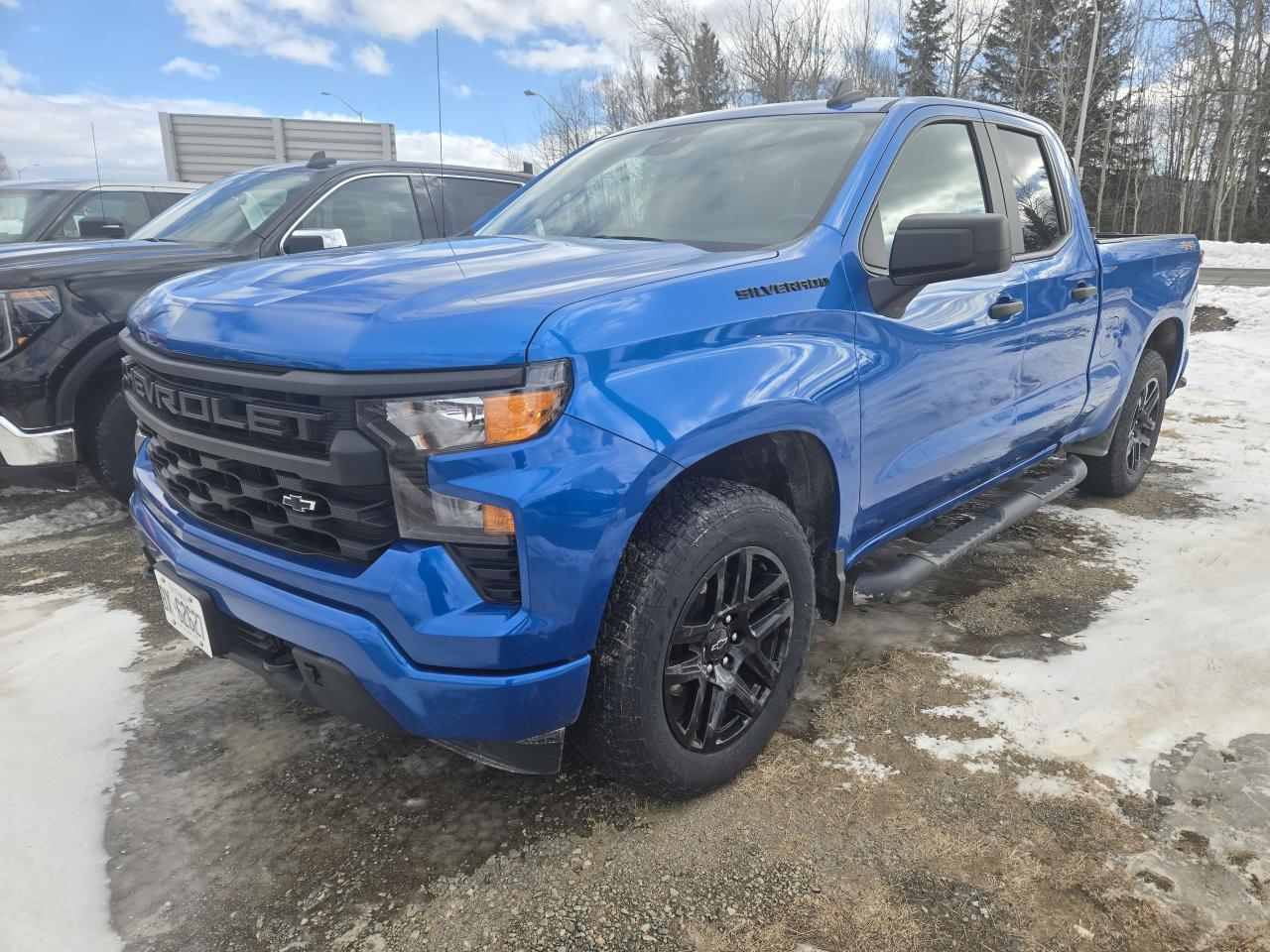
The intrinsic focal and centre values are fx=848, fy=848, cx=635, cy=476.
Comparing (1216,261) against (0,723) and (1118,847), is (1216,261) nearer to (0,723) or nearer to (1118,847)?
(1118,847)

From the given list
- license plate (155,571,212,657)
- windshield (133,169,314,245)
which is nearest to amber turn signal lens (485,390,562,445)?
license plate (155,571,212,657)

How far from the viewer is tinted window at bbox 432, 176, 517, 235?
5656 millimetres

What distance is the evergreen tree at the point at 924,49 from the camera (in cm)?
3559

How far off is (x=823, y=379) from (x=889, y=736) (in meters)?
1.11

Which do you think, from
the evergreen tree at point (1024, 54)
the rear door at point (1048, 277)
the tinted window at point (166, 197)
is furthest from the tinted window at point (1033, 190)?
the evergreen tree at point (1024, 54)

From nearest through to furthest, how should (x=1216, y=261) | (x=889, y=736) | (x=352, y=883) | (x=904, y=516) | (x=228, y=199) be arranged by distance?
(x=352, y=883) < (x=889, y=736) < (x=904, y=516) < (x=228, y=199) < (x=1216, y=261)

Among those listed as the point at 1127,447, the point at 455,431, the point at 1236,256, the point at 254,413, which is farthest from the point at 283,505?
the point at 1236,256

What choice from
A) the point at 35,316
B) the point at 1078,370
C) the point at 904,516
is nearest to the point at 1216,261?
the point at 1078,370

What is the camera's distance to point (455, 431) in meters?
1.71

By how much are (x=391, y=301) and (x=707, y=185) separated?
1431 mm

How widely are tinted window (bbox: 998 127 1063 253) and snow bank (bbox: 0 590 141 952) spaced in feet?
12.1

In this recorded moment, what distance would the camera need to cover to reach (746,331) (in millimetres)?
2096

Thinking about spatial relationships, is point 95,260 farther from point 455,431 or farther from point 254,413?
point 455,431

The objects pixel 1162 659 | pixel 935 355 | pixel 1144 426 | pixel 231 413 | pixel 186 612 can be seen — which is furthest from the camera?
Result: pixel 1144 426
